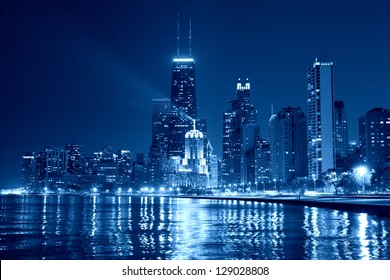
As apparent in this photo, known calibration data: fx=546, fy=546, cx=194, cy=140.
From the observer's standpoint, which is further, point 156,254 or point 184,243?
point 184,243

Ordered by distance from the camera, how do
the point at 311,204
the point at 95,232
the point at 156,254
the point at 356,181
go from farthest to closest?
1. the point at 356,181
2. the point at 311,204
3. the point at 95,232
4. the point at 156,254

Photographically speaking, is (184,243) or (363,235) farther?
(363,235)

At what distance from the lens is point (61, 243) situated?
3058cm

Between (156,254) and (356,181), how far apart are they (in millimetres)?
131264

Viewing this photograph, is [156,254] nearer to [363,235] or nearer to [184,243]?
[184,243]
